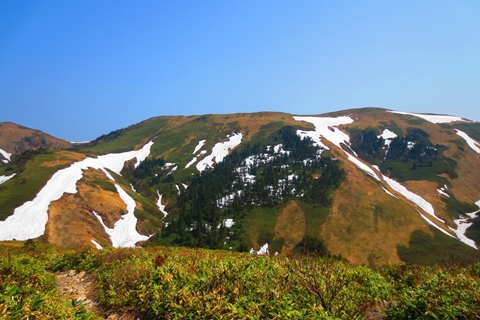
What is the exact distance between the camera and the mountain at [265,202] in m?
90.4

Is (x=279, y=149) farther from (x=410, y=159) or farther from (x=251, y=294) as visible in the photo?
(x=251, y=294)

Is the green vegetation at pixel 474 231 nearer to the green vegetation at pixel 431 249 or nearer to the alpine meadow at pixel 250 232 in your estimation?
the alpine meadow at pixel 250 232

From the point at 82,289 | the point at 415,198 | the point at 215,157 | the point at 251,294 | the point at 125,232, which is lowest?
the point at 415,198

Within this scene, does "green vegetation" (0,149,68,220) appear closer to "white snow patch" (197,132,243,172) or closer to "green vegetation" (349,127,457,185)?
"white snow patch" (197,132,243,172)

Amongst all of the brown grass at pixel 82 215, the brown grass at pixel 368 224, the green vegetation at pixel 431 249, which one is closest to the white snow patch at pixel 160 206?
the brown grass at pixel 82 215

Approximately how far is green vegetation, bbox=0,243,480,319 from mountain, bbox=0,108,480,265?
50.9 m

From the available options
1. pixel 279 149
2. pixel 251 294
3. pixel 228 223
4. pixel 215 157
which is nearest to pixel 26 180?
pixel 228 223

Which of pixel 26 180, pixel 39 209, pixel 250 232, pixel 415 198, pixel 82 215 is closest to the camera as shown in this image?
pixel 39 209

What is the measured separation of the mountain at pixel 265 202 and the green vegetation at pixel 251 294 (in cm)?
5095

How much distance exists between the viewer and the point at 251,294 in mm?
9031

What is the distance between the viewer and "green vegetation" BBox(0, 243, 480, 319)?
736cm

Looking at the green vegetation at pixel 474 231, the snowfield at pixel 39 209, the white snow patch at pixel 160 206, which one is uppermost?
the snowfield at pixel 39 209

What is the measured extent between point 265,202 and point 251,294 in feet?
373

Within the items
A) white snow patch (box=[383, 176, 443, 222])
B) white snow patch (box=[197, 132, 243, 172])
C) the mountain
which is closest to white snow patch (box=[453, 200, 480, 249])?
the mountain
